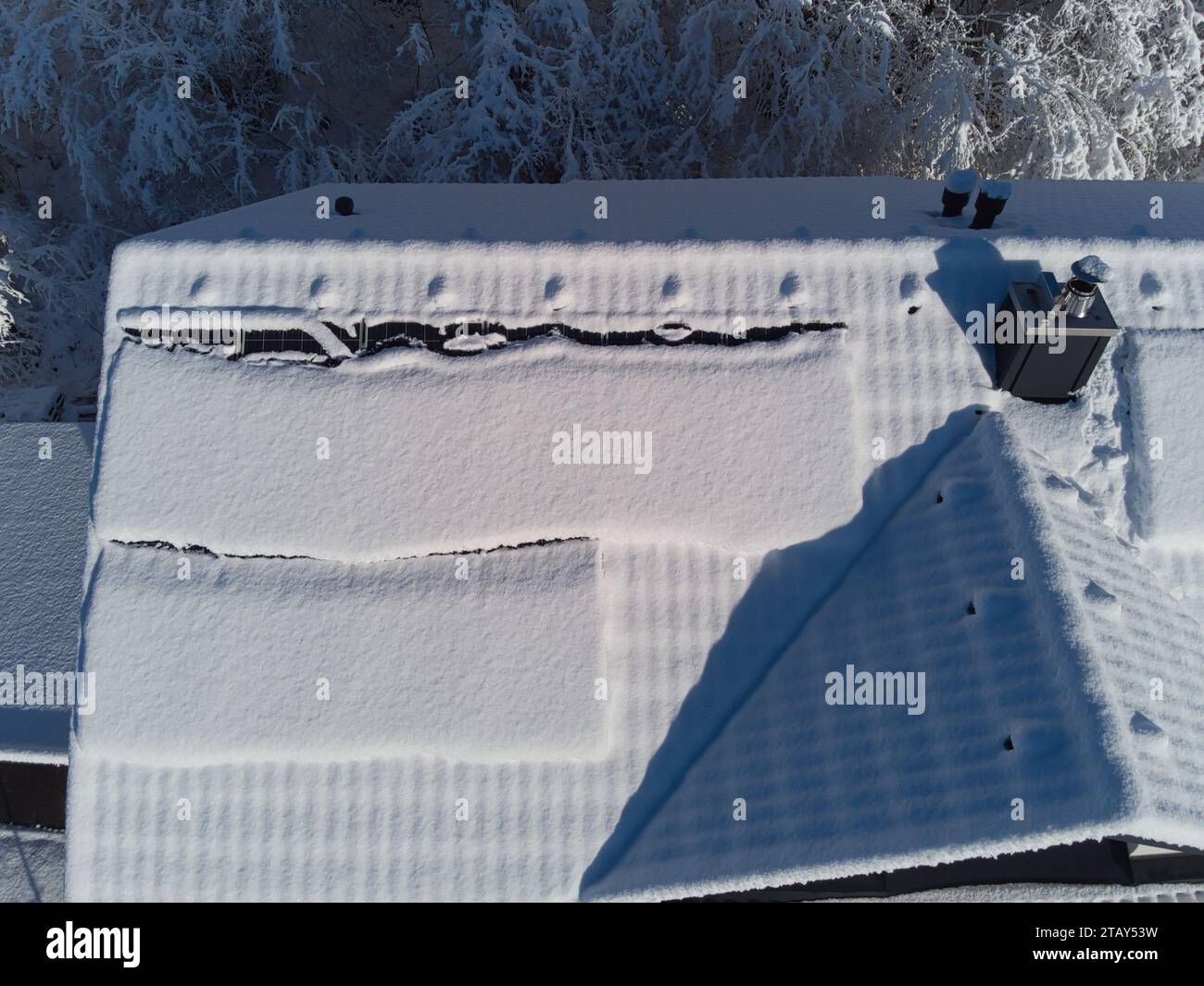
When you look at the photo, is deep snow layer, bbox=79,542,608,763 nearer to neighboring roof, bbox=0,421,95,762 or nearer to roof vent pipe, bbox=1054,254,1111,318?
neighboring roof, bbox=0,421,95,762

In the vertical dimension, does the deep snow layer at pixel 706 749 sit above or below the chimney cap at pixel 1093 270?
below

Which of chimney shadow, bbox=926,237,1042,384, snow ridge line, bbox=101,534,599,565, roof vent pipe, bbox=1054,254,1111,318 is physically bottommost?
snow ridge line, bbox=101,534,599,565

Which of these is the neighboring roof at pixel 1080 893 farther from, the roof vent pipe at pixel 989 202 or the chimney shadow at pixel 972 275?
the roof vent pipe at pixel 989 202

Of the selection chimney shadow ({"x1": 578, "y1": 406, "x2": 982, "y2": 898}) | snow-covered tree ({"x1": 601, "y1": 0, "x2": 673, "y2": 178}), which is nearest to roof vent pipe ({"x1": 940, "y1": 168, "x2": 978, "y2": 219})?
chimney shadow ({"x1": 578, "y1": 406, "x2": 982, "y2": 898})

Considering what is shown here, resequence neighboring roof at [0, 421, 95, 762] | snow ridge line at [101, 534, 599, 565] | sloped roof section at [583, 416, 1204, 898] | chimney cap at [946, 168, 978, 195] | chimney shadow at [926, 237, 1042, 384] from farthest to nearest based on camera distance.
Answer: neighboring roof at [0, 421, 95, 762] < chimney cap at [946, 168, 978, 195] < chimney shadow at [926, 237, 1042, 384] < snow ridge line at [101, 534, 599, 565] < sloped roof section at [583, 416, 1204, 898]

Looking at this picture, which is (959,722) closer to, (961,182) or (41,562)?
(961,182)

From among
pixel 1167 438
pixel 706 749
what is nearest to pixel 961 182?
pixel 1167 438

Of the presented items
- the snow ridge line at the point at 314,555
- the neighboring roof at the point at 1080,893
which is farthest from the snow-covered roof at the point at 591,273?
the neighboring roof at the point at 1080,893
